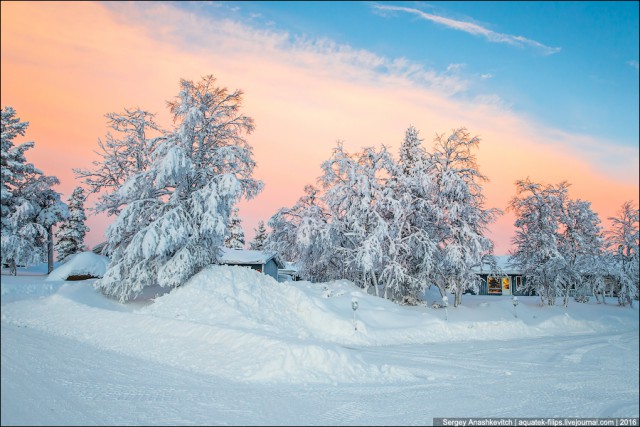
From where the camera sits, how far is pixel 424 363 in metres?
13.4

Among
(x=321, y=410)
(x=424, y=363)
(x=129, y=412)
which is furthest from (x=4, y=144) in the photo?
(x=424, y=363)

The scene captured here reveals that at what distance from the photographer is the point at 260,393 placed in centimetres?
930

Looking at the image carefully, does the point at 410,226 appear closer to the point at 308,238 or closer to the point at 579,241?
the point at 308,238

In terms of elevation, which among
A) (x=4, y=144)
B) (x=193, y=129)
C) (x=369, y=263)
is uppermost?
(x=193, y=129)

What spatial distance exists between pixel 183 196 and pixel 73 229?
1163 inches

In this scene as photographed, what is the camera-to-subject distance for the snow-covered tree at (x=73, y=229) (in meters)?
43.4

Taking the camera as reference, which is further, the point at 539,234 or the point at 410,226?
the point at 539,234

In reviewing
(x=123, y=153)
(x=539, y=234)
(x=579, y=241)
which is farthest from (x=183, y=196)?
(x=579, y=241)

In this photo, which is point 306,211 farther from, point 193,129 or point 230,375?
point 230,375

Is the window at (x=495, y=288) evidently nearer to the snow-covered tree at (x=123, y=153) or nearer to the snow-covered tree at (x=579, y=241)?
the snow-covered tree at (x=579, y=241)

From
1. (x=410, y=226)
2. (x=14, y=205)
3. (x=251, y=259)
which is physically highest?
Answer: (x=410, y=226)

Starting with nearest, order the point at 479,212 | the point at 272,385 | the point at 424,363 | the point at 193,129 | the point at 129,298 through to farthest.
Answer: the point at 272,385 < the point at 424,363 < the point at 129,298 < the point at 193,129 < the point at 479,212

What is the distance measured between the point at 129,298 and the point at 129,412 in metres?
13.1

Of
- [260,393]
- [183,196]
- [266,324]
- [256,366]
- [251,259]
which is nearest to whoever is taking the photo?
[260,393]
